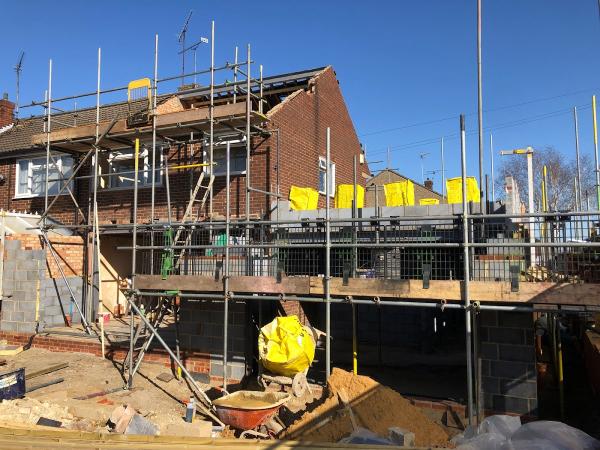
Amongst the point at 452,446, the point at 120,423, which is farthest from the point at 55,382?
the point at 452,446

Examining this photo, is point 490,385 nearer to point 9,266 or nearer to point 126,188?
point 126,188

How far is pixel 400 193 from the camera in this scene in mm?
12133

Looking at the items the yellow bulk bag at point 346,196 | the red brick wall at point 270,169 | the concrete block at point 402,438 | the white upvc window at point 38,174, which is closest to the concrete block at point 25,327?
the red brick wall at point 270,169

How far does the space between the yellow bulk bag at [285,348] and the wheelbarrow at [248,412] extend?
48cm

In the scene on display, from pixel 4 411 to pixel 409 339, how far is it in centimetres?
981

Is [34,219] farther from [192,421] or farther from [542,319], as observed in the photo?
[542,319]

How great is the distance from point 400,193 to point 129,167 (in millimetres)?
7951

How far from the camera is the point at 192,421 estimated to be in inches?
302

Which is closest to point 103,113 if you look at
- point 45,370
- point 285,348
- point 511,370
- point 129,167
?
point 129,167

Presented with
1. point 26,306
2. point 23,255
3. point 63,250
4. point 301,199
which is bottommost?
point 26,306

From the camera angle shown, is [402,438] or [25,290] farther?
[25,290]

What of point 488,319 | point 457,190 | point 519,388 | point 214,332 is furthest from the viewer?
point 457,190

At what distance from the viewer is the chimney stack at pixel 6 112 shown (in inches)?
752

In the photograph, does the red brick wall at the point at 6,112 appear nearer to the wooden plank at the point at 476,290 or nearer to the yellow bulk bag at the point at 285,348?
the yellow bulk bag at the point at 285,348
